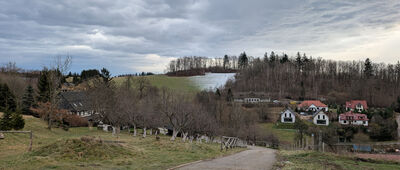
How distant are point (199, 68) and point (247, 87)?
62.4 meters

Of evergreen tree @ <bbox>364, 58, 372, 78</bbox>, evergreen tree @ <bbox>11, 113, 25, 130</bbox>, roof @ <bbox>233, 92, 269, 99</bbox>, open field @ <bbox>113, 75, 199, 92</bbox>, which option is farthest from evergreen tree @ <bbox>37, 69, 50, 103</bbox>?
evergreen tree @ <bbox>364, 58, 372, 78</bbox>

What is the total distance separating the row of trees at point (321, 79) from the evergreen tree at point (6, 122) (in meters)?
87.3

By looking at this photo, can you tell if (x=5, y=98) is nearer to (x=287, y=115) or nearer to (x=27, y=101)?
(x=27, y=101)

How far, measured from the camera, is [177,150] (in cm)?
1964

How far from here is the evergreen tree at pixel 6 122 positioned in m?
26.6

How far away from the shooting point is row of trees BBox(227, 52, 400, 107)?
10256 centimetres

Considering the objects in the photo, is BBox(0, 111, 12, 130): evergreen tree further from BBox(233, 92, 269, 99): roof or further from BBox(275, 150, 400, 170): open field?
BBox(233, 92, 269, 99): roof

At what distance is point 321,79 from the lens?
405 ft

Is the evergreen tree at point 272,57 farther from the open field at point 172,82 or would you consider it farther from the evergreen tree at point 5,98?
the evergreen tree at point 5,98

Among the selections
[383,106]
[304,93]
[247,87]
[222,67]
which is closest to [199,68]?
[222,67]

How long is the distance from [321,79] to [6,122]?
119710 millimetres

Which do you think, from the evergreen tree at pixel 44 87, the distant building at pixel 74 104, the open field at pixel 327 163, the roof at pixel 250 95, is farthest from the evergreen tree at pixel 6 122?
the roof at pixel 250 95

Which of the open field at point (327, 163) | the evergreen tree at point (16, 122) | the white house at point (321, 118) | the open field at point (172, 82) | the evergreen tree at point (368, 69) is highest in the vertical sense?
the evergreen tree at point (368, 69)

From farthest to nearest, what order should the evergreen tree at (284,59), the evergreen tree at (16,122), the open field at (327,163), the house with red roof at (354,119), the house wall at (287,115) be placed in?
the evergreen tree at (284,59), the house wall at (287,115), the house with red roof at (354,119), the evergreen tree at (16,122), the open field at (327,163)
